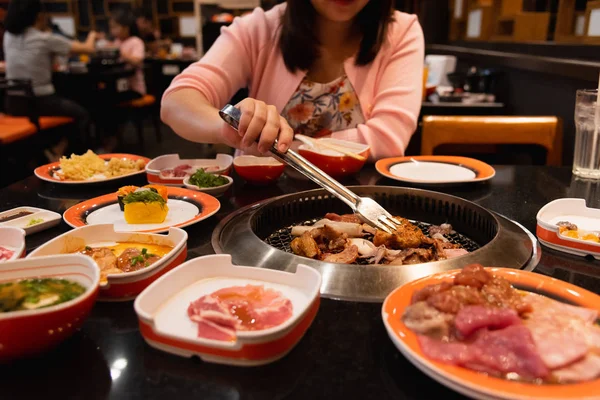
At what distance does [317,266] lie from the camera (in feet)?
3.36

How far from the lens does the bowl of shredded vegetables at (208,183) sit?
161 cm

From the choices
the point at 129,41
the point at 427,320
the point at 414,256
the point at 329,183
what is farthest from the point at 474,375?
the point at 129,41

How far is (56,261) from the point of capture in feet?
2.85

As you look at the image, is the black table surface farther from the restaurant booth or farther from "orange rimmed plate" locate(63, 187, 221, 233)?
"orange rimmed plate" locate(63, 187, 221, 233)

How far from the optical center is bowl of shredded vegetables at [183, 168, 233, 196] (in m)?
1.61

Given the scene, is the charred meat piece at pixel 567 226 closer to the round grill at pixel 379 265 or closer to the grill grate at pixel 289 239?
the round grill at pixel 379 265

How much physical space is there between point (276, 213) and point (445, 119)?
1388mm

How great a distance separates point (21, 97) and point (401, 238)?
15.9 feet

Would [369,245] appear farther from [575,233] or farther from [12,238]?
[12,238]

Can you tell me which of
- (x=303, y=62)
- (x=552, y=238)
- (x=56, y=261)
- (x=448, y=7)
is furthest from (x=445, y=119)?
(x=448, y=7)

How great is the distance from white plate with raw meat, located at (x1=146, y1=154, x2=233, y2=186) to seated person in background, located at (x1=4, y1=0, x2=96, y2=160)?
418 cm

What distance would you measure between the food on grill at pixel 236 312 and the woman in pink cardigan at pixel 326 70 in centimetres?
139

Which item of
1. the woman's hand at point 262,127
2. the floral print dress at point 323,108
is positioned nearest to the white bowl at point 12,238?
the woman's hand at point 262,127

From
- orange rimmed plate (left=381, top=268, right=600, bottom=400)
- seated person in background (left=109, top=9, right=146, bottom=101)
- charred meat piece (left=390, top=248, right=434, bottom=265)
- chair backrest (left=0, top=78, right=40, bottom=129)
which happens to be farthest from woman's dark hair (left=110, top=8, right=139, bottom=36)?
orange rimmed plate (left=381, top=268, right=600, bottom=400)
